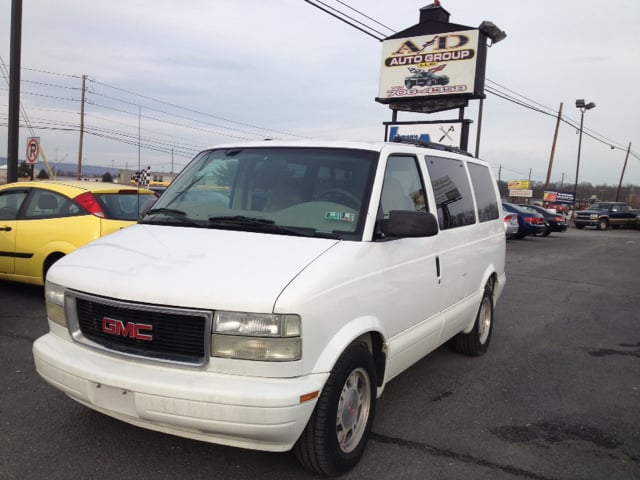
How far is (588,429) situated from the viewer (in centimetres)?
400

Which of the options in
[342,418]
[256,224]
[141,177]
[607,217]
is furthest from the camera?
[607,217]

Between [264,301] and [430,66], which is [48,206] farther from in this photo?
[430,66]

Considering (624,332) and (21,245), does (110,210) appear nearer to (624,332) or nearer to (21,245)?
(21,245)

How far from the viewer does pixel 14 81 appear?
11844mm

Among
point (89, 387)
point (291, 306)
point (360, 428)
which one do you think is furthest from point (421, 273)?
point (89, 387)

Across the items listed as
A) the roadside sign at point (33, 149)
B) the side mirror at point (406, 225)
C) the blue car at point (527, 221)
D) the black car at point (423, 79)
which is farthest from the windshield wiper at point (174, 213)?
the blue car at point (527, 221)

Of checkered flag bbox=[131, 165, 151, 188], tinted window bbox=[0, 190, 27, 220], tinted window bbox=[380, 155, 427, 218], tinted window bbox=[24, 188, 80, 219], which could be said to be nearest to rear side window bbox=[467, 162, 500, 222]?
tinted window bbox=[380, 155, 427, 218]

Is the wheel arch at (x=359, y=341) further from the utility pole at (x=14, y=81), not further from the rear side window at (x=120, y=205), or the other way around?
the utility pole at (x=14, y=81)

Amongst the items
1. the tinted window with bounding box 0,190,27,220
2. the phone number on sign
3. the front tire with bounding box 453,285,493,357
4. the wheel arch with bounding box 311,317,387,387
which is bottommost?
the front tire with bounding box 453,285,493,357

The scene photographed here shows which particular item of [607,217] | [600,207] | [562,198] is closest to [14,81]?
[607,217]

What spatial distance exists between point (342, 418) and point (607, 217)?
3956 cm

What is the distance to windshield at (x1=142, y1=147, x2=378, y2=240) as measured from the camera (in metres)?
3.47

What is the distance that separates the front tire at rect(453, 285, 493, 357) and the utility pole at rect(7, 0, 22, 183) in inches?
419

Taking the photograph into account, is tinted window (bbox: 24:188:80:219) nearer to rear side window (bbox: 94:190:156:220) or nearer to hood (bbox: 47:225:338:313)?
rear side window (bbox: 94:190:156:220)
